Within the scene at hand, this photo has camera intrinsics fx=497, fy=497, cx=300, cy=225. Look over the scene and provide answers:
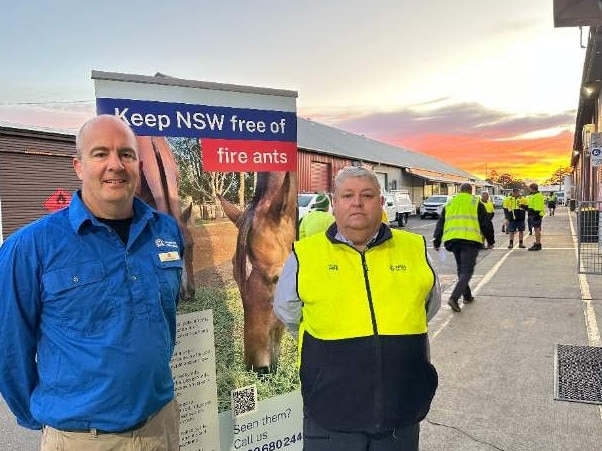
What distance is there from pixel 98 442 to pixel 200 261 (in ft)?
3.98

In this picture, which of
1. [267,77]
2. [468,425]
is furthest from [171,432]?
[267,77]

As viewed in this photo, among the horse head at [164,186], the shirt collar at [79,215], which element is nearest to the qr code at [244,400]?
the horse head at [164,186]

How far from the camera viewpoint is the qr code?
3.12m

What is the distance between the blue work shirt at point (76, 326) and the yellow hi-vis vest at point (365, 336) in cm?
71

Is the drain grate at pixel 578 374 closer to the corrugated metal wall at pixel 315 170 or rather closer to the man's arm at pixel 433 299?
the man's arm at pixel 433 299

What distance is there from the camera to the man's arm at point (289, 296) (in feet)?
7.77

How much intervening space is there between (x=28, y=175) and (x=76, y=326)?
16.5 meters

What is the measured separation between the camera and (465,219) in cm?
766

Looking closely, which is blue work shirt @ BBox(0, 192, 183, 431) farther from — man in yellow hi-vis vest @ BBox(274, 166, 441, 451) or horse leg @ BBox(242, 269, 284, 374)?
horse leg @ BBox(242, 269, 284, 374)

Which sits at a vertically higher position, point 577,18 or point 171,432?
point 577,18

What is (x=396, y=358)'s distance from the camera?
2.20 metres

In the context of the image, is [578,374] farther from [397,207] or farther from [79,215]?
[397,207]

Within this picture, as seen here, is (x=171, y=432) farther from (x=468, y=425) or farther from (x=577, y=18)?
(x=577, y=18)

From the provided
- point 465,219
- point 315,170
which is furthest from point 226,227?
point 315,170
